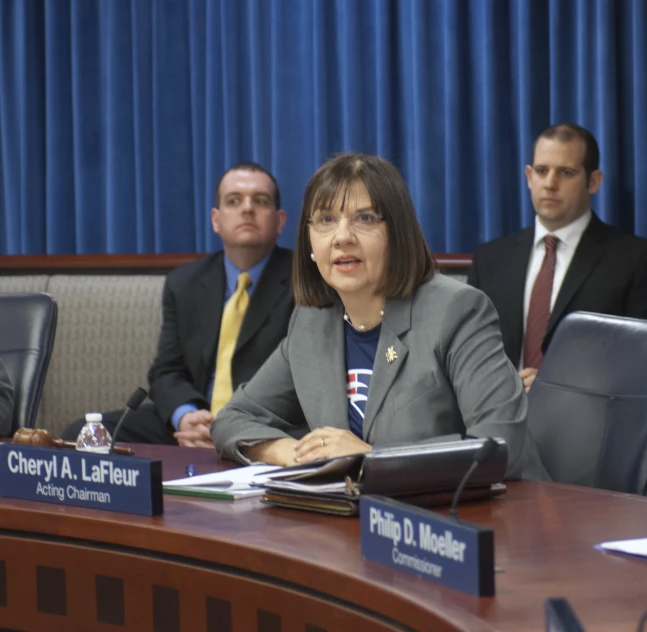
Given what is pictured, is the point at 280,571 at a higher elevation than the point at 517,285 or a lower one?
lower

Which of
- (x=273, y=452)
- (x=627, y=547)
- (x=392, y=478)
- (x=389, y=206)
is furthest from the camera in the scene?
(x=389, y=206)

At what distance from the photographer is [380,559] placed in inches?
53.0

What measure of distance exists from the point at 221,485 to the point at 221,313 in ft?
6.79

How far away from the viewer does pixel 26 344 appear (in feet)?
9.48

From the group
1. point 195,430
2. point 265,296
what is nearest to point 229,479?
point 195,430

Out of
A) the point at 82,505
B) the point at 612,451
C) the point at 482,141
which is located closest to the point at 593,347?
the point at 612,451

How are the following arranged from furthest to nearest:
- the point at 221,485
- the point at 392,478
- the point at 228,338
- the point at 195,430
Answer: the point at 228,338
the point at 195,430
the point at 221,485
the point at 392,478

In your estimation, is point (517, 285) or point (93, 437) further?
point (517, 285)

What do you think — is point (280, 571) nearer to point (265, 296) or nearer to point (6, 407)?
point (6, 407)

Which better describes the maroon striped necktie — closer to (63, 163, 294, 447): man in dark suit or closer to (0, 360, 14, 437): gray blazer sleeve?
(63, 163, 294, 447): man in dark suit

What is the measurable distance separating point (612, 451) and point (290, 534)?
827mm

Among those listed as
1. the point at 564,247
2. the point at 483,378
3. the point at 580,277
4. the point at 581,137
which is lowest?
the point at 483,378

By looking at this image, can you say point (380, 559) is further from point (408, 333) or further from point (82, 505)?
point (408, 333)

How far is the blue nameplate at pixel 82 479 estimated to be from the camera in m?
1.66
